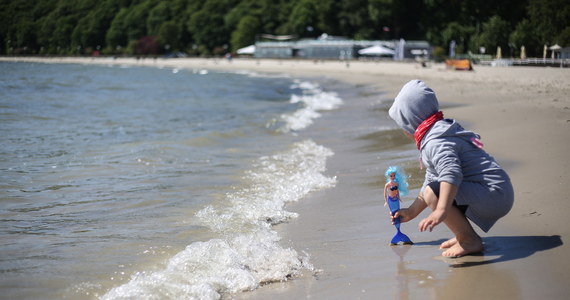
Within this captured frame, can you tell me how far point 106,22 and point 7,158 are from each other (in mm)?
156187

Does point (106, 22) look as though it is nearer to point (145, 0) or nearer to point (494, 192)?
point (145, 0)

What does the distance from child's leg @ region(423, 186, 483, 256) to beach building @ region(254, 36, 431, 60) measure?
6660 centimetres

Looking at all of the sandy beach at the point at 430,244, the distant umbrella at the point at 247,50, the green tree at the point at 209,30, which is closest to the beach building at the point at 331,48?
the distant umbrella at the point at 247,50

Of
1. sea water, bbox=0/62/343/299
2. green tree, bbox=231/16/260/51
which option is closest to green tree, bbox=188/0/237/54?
green tree, bbox=231/16/260/51

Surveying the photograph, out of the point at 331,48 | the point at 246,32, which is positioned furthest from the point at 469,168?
the point at 246,32

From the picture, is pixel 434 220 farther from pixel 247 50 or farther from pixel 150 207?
pixel 247 50

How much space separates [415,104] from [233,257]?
144 centimetres

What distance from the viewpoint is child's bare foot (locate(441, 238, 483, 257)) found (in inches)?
138

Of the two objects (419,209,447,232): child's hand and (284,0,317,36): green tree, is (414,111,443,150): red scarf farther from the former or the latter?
(284,0,317,36): green tree

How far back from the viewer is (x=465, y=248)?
3.52 meters

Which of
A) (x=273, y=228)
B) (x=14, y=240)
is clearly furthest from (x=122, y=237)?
(x=273, y=228)

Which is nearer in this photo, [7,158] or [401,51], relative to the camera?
[7,158]

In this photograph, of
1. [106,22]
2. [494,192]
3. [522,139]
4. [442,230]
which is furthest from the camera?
[106,22]

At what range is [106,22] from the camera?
6132 inches
